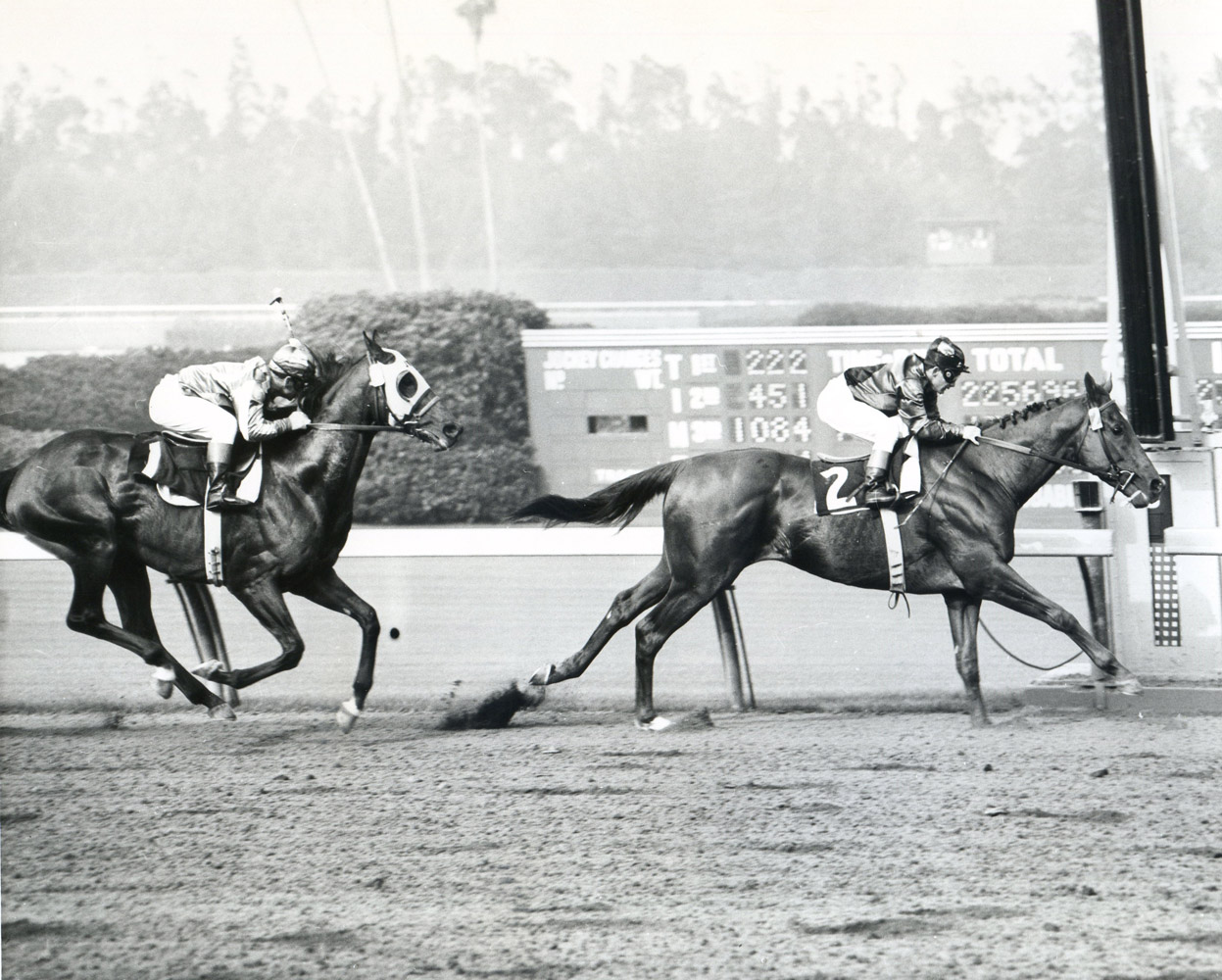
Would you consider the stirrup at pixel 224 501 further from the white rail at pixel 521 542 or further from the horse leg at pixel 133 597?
Answer: the white rail at pixel 521 542

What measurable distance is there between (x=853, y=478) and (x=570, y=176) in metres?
2.11

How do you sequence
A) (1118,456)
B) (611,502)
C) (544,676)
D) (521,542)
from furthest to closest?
(521,542) < (611,502) < (544,676) < (1118,456)

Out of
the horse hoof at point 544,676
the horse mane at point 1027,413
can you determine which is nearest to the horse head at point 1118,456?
the horse mane at point 1027,413

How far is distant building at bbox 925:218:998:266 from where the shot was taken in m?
6.47

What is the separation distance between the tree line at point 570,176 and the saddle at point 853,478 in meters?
1.31

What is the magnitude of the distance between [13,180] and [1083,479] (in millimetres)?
5049

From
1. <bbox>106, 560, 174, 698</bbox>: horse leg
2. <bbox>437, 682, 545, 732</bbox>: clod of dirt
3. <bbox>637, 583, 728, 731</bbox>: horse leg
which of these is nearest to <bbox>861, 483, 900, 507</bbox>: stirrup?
<bbox>637, 583, 728, 731</bbox>: horse leg

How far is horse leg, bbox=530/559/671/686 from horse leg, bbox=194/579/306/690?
1.03 metres

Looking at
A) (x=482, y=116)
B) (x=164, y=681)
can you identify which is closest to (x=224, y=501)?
(x=164, y=681)

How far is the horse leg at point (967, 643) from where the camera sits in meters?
5.62

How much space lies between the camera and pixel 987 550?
5551mm

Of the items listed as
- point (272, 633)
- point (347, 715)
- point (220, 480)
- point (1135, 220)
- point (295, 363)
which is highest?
point (1135, 220)

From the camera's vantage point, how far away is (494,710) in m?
6.00

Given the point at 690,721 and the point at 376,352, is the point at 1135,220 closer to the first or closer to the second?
the point at 690,721
